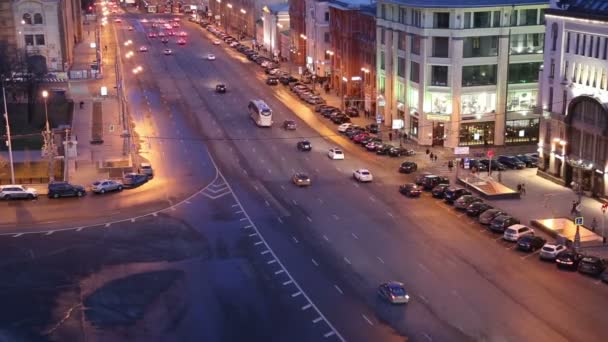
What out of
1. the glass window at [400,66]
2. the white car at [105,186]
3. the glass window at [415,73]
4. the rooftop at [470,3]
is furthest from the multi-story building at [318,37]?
the white car at [105,186]

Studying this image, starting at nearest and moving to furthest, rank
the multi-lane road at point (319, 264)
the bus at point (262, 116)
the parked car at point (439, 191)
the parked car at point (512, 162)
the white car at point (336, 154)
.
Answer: the multi-lane road at point (319, 264), the parked car at point (439, 191), the parked car at point (512, 162), the white car at point (336, 154), the bus at point (262, 116)

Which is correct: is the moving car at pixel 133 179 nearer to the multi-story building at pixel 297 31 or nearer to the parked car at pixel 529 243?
the parked car at pixel 529 243

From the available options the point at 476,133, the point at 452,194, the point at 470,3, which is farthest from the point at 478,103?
the point at 452,194

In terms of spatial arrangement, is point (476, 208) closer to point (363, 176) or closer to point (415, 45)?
point (363, 176)

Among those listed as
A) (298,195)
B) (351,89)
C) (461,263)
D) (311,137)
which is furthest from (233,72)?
(461,263)

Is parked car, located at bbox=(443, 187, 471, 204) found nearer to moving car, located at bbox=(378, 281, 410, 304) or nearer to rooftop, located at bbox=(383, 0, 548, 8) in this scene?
moving car, located at bbox=(378, 281, 410, 304)

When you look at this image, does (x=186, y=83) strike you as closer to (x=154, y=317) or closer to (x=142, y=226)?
(x=142, y=226)
